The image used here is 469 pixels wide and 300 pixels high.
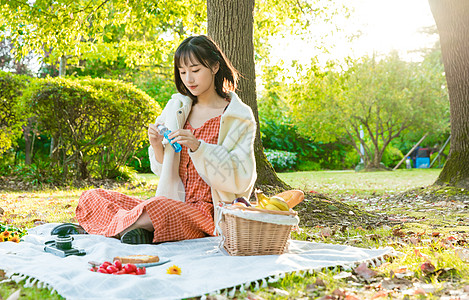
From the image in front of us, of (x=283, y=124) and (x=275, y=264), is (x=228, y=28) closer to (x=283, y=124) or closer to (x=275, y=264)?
(x=275, y=264)

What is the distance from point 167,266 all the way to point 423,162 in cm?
2735

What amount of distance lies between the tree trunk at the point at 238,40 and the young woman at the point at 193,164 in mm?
1724

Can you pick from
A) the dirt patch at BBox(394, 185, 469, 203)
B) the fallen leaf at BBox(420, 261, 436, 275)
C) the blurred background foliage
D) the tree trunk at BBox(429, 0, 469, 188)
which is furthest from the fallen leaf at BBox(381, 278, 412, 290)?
the blurred background foliage

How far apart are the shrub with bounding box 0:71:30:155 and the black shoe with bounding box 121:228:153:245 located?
7.01 m

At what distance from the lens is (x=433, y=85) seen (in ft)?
67.5

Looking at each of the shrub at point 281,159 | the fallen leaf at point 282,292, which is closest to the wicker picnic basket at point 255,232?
the fallen leaf at point 282,292

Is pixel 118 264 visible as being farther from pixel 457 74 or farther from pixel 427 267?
pixel 457 74

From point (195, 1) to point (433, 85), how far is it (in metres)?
15.3

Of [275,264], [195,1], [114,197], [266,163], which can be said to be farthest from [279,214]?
[195,1]

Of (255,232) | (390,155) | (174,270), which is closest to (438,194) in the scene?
(255,232)

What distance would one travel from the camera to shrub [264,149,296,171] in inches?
814

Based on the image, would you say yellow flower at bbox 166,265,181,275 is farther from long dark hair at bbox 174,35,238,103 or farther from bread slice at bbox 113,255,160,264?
long dark hair at bbox 174,35,238,103

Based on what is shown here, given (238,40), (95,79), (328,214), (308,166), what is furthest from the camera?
(308,166)

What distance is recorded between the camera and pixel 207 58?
139 inches
